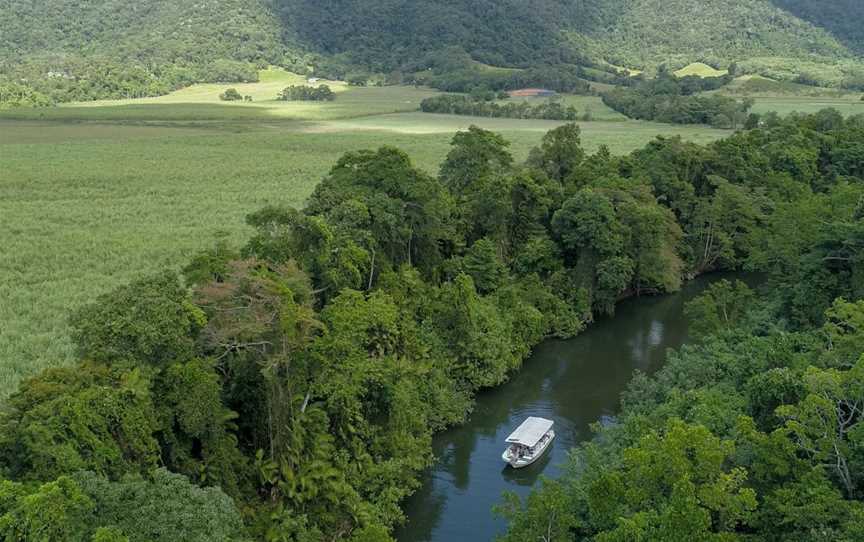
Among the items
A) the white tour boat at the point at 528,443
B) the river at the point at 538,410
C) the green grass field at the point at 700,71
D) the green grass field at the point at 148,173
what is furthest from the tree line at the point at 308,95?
the white tour boat at the point at 528,443

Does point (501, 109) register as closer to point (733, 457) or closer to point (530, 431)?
point (530, 431)

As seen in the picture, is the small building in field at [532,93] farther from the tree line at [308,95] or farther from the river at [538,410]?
the river at [538,410]

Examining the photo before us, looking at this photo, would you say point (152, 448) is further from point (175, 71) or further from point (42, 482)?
point (175, 71)

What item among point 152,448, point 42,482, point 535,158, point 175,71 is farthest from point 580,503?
point 175,71

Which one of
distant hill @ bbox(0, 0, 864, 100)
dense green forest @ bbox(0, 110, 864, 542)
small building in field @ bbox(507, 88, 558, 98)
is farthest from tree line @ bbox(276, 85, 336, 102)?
dense green forest @ bbox(0, 110, 864, 542)

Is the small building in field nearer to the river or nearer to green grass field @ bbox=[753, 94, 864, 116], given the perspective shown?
green grass field @ bbox=[753, 94, 864, 116]

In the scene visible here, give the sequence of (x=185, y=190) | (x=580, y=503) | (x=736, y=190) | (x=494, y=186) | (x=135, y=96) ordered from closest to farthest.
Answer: (x=580, y=503), (x=494, y=186), (x=736, y=190), (x=185, y=190), (x=135, y=96)

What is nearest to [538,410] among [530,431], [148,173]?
[530,431]
